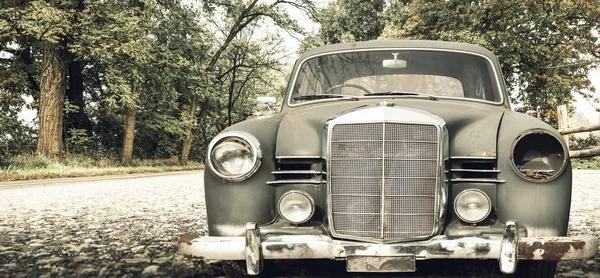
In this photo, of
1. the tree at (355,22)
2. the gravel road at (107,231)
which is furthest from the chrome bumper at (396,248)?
the tree at (355,22)

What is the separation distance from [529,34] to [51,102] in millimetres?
17099

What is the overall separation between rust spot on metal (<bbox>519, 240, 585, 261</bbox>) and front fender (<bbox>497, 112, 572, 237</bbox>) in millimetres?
216

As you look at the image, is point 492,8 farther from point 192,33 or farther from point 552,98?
point 192,33

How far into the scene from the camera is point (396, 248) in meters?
2.49

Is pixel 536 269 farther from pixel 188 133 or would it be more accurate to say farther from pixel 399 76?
pixel 188 133

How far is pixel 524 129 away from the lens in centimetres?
270

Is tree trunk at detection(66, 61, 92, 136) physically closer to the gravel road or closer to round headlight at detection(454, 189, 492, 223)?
the gravel road

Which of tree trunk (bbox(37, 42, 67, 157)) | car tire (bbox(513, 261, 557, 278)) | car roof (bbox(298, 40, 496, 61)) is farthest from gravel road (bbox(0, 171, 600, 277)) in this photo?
tree trunk (bbox(37, 42, 67, 157))

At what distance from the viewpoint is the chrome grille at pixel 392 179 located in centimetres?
262

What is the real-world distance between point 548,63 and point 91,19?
16.5 metres

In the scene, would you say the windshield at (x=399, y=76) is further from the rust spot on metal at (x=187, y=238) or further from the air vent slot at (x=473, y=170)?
the rust spot on metal at (x=187, y=238)

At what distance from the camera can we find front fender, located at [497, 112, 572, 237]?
2623 millimetres

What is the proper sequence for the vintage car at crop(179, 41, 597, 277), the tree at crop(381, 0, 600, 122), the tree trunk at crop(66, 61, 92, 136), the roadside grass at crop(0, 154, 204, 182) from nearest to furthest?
1. the vintage car at crop(179, 41, 597, 277)
2. the roadside grass at crop(0, 154, 204, 182)
3. the tree at crop(381, 0, 600, 122)
4. the tree trunk at crop(66, 61, 92, 136)

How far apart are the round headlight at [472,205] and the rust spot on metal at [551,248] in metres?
0.30
